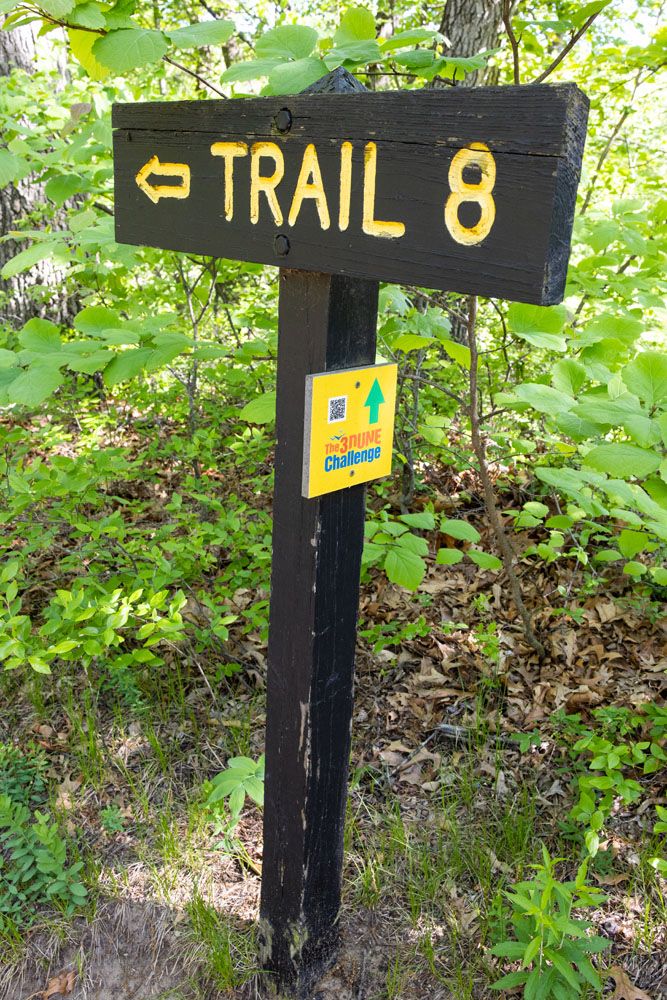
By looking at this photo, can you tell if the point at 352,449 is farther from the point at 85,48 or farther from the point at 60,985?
the point at 60,985

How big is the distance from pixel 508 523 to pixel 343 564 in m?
2.29

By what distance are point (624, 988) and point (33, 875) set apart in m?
1.78

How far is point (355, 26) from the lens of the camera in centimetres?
179

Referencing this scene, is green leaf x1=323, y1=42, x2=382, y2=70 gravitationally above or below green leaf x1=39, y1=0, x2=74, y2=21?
below

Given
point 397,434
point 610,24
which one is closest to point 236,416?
point 397,434

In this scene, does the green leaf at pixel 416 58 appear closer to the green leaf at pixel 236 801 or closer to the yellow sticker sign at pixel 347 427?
the yellow sticker sign at pixel 347 427

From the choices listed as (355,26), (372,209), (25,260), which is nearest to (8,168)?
(25,260)

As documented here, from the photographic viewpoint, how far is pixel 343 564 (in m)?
1.73

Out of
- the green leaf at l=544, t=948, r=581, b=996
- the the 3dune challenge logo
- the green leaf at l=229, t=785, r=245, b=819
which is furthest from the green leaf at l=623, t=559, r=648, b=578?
the green leaf at l=229, t=785, r=245, b=819

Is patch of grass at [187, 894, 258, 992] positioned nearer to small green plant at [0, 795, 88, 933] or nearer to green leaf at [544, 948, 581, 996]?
small green plant at [0, 795, 88, 933]

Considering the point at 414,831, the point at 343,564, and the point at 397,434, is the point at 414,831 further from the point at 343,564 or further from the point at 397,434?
the point at 397,434

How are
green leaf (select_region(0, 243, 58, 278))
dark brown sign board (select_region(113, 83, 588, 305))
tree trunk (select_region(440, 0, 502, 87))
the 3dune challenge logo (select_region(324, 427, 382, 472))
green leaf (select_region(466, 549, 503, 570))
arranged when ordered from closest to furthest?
1. dark brown sign board (select_region(113, 83, 588, 305))
2. the 3dune challenge logo (select_region(324, 427, 382, 472))
3. green leaf (select_region(0, 243, 58, 278))
4. green leaf (select_region(466, 549, 503, 570))
5. tree trunk (select_region(440, 0, 502, 87))

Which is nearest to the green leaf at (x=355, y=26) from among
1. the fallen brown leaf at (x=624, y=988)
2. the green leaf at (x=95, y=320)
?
the green leaf at (x=95, y=320)

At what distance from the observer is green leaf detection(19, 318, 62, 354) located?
2.30 m
